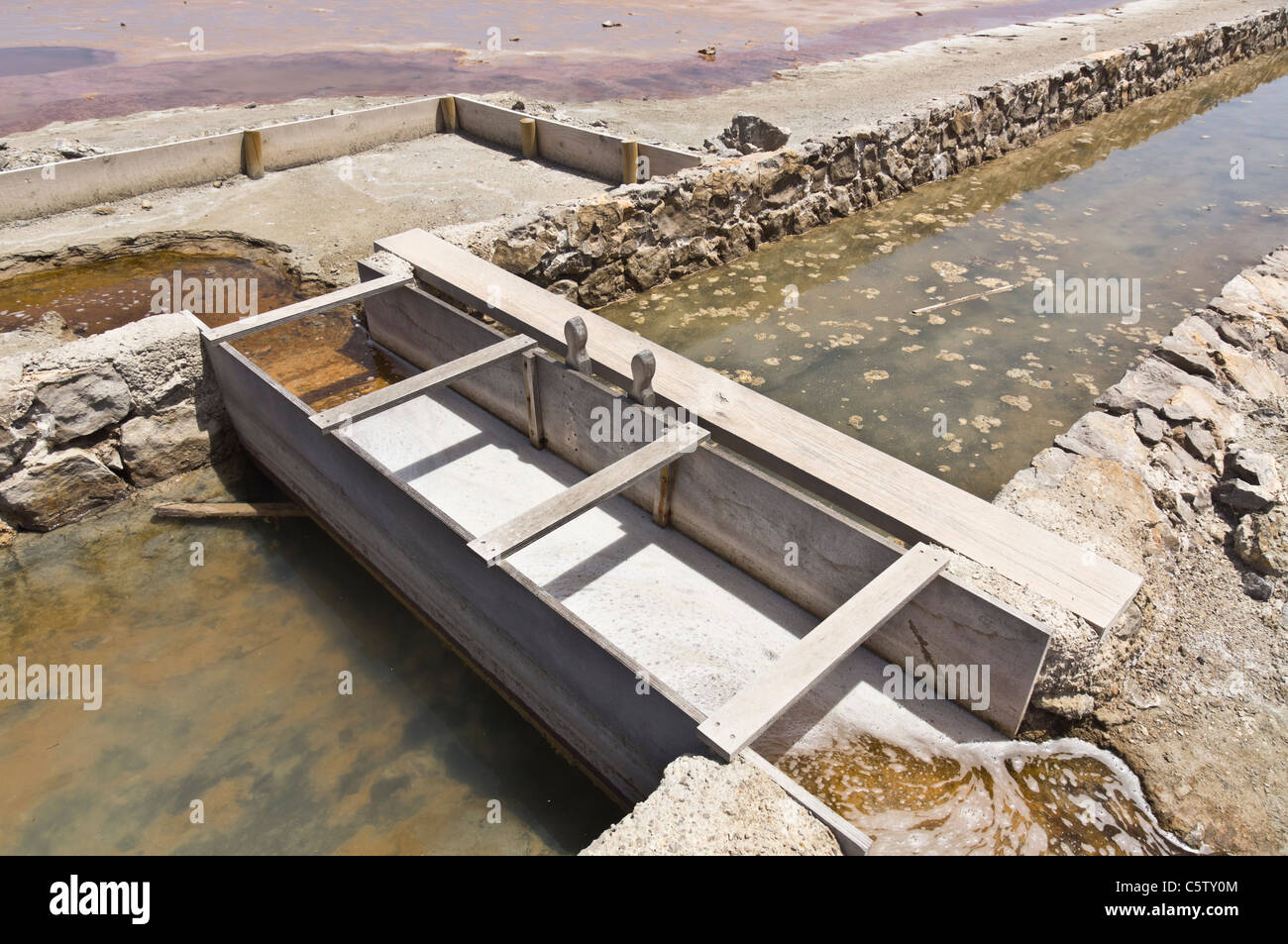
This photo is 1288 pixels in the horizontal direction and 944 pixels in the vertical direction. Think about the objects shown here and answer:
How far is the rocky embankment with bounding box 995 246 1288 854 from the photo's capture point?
3.57 m

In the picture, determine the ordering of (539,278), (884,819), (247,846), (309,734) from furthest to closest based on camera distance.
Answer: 1. (539,278)
2. (309,734)
3. (247,846)
4. (884,819)

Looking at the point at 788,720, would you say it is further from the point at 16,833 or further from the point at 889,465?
the point at 16,833

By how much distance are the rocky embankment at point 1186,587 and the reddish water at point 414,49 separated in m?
12.5

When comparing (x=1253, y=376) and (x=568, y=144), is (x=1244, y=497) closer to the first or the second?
(x=1253, y=376)

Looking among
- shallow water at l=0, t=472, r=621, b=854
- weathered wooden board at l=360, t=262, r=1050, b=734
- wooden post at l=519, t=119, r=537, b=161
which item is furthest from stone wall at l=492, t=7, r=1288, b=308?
shallow water at l=0, t=472, r=621, b=854

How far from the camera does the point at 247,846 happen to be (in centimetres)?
385

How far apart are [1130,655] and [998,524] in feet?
2.90

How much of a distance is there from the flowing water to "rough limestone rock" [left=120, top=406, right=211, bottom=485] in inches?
152

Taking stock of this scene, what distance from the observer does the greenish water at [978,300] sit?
6508 mm

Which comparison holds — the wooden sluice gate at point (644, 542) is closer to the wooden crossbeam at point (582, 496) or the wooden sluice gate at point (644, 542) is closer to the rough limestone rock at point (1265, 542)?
the wooden crossbeam at point (582, 496)

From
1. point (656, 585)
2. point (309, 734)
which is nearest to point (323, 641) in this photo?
point (309, 734)

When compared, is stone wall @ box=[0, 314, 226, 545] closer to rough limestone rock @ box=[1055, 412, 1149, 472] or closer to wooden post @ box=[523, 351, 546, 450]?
wooden post @ box=[523, 351, 546, 450]

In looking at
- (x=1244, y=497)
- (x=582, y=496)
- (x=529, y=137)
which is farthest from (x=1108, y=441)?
(x=529, y=137)

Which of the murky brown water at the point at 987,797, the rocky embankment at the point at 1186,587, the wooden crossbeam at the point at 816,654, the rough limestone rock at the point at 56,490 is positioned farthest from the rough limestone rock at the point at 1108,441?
the rough limestone rock at the point at 56,490
